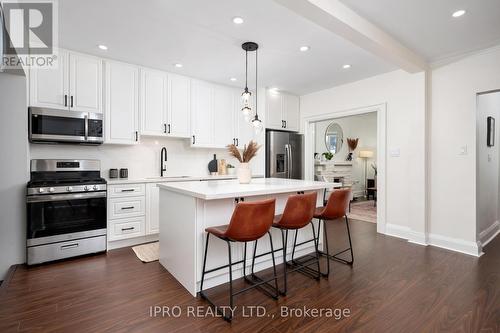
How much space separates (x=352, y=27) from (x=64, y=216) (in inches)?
148

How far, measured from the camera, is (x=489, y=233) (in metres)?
3.78

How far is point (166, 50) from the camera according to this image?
3.28 meters

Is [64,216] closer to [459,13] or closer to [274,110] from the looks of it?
[274,110]

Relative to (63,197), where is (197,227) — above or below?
below

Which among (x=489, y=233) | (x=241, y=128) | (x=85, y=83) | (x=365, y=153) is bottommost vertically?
(x=489, y=233)

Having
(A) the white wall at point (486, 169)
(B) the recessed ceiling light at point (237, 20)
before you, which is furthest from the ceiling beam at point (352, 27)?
(A) the white wall at point (486, 169)

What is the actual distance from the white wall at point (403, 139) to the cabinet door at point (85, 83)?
13.5ft

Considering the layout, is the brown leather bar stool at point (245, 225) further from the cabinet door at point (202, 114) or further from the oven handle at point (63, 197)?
the cabinet door at point (202, 114)

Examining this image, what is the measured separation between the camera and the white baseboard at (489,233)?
3.50 m

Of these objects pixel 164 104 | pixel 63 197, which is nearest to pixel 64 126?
pixel 63 197

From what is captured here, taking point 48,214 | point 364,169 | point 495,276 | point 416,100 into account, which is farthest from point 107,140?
point 364,169

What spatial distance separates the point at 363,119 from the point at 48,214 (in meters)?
8.05

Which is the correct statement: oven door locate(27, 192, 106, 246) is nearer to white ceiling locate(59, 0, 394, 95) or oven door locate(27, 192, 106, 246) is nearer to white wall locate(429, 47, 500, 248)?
white ceiling locate(59, 0, 394, 95)

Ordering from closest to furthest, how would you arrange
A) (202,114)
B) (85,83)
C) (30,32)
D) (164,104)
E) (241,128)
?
(30,32) → (85,83) → (164,104) → (202,114) → (241,128)
